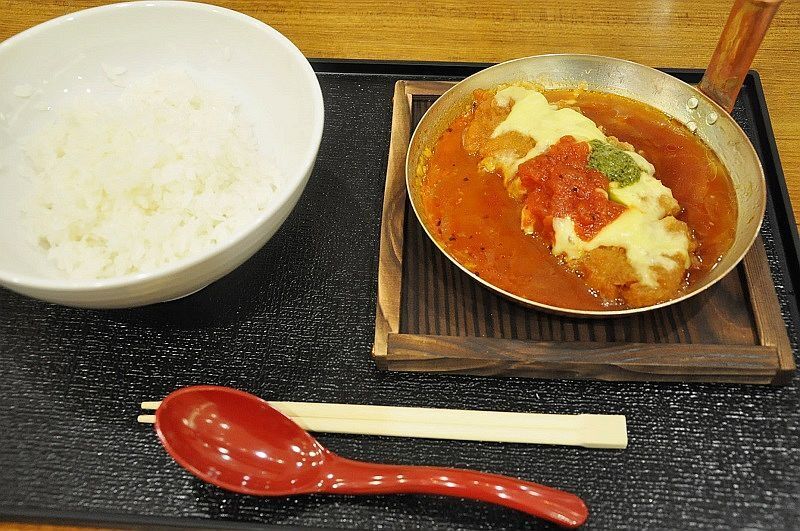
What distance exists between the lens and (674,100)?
1958 mm

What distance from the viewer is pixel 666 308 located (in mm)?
1592

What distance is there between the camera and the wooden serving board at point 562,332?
148 cm

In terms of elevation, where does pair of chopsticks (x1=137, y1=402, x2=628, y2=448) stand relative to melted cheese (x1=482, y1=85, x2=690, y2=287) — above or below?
below

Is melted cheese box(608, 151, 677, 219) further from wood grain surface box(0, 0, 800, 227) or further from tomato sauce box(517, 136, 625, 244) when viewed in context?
wood grain surface box(0, 0, 800, 227)

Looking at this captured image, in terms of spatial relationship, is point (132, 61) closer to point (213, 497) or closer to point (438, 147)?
point (438, 147)

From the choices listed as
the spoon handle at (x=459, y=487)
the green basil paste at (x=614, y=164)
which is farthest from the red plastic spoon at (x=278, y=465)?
the green basil paste at (x=614, y=164)

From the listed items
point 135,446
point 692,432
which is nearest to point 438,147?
point 692,432

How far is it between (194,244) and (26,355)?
0.54 meters

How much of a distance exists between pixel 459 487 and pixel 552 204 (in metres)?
0.80

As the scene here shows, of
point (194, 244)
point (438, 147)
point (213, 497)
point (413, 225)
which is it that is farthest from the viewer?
point (438, 147)

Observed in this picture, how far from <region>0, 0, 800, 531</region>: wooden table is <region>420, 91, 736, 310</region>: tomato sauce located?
535mm

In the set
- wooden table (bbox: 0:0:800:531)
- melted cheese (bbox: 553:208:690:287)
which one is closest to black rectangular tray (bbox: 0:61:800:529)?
melted cheese (bbox: 553:208:690:287)

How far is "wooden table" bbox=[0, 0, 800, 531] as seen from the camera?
2.41 m

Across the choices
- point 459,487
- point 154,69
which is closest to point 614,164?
point 459,487
